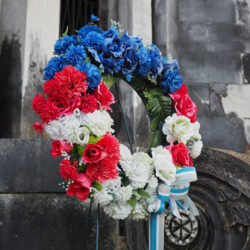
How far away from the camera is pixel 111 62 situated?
2301mm

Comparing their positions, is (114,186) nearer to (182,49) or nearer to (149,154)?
(149,154)

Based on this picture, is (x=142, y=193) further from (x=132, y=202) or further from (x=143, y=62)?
(x=143, y=62)

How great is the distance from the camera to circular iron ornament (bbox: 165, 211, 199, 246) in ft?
8.98

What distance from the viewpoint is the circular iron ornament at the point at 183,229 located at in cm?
274

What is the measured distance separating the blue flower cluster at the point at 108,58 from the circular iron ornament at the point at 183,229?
104 centimetres

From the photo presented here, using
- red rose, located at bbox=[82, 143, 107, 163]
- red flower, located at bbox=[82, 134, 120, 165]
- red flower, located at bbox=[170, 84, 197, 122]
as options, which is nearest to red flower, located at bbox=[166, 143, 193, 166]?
red flower, located at bbox=[170, 84, 197, 122]

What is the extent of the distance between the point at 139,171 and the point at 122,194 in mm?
189

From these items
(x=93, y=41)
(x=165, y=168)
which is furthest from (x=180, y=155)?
(x=93, y=41)

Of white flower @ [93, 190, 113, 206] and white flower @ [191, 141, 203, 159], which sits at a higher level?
white flower @ [191, 141, 203, 159]

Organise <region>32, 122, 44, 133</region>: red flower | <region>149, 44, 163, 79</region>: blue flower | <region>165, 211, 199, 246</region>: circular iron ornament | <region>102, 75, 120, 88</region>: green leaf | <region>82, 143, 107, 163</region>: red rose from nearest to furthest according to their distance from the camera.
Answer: <region>82, 143, 107, 163</region>: red rose < <region>32, 122, 44, 133</region>: red flower < <region>102, 75, 120, 88</region>: green leaf < <region>149, 44, 163, 79</region>: blue flower < <region>165, 211, 199, 246</region>: circular iron ornament

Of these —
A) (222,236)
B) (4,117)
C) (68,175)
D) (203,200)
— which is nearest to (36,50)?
(4,117)

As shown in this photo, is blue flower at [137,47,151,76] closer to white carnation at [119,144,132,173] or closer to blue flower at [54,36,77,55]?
blue flower at [54,36,77,55]

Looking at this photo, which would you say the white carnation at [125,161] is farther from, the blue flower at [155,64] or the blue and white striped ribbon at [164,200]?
the blue flower at [155,64]

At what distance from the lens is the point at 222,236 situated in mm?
2639
